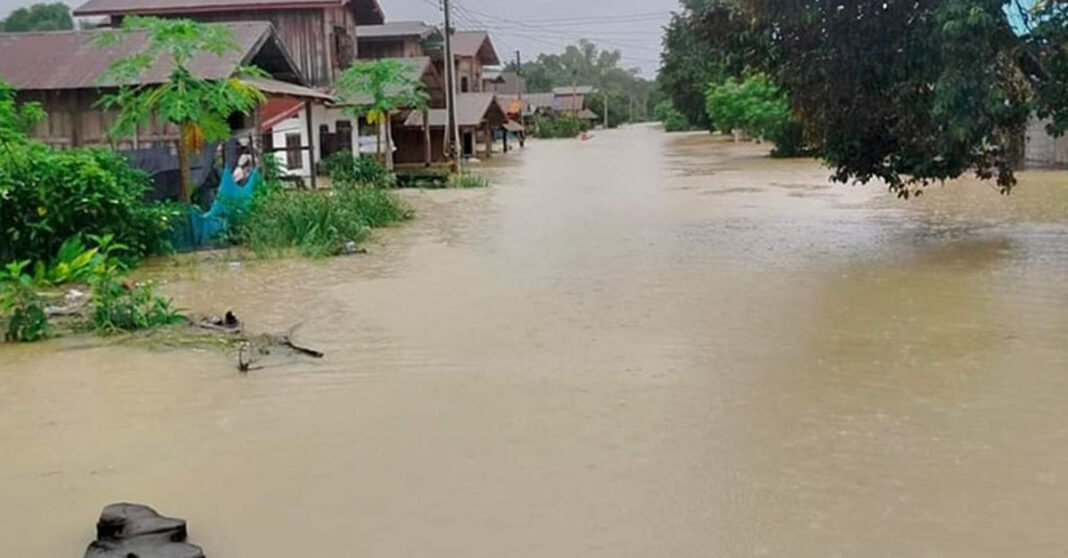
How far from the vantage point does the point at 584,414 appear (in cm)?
743

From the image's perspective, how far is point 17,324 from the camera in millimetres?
10133

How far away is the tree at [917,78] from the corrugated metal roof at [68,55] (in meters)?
9.84

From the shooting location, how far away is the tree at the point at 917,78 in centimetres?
1294

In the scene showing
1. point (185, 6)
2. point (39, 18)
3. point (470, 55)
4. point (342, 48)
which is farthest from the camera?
point (39, 18)

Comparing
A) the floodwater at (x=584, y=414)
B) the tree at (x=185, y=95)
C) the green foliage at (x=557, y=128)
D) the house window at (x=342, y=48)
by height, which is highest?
the house window at (x=342, y=48)

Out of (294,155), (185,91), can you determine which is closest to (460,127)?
(294,155)

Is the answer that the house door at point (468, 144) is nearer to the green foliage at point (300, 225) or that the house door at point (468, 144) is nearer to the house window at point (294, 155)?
the house window at point (294, 155)

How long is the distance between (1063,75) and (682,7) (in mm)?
46505

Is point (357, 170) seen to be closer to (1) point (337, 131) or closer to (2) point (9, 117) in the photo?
(1) point (337, 131)

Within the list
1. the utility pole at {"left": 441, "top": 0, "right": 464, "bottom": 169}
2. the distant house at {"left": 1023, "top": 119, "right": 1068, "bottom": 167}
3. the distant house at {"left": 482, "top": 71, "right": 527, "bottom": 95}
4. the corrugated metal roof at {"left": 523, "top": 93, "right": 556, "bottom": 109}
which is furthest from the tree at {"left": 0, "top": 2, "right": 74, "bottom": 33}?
the distant house at {"left": 1023, "top": 119, "right": 1068, "bottom": 167}

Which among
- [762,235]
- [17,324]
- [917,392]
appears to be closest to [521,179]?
[762,235]

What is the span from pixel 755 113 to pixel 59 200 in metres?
33.5

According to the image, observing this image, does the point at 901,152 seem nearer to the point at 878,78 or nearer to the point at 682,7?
the point at 878,78

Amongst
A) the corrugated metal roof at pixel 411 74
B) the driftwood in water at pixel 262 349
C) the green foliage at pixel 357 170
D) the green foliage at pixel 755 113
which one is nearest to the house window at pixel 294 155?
the green foliage at pixel 357 170
